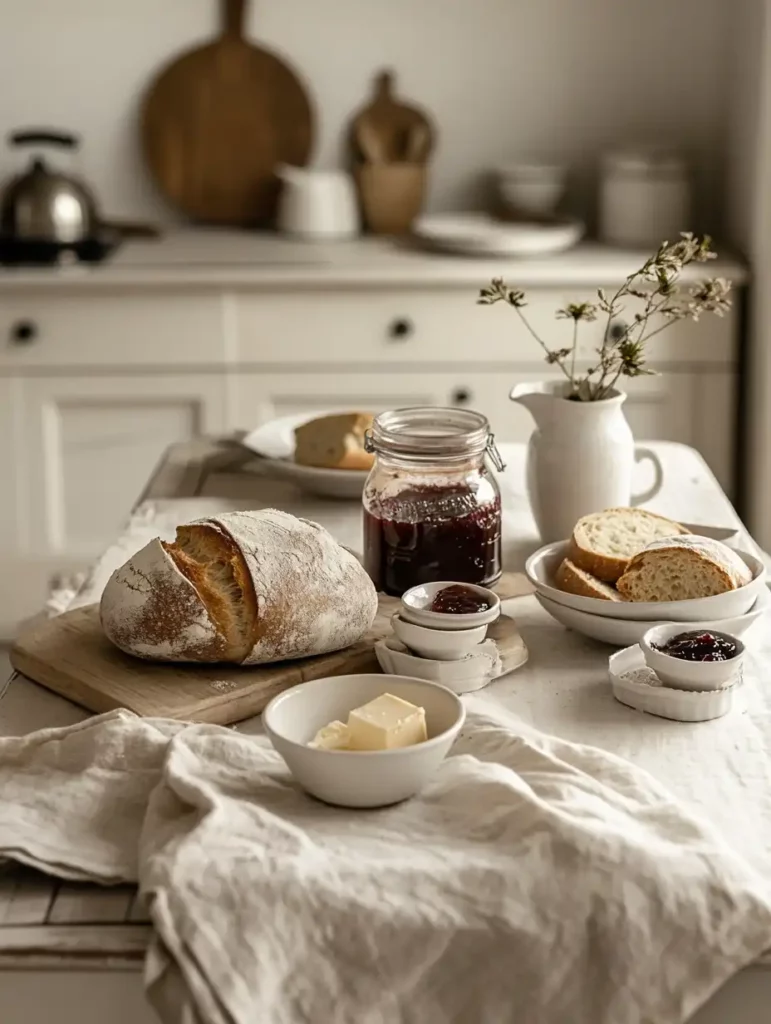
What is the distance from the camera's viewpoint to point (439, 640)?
1280 millimetres

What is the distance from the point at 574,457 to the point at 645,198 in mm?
1772

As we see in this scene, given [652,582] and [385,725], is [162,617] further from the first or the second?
[652,582]

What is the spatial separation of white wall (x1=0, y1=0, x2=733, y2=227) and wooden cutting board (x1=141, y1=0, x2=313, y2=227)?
0.17 feet

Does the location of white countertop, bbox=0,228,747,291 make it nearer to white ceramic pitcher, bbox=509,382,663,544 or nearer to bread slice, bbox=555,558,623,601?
white ceramic pitcher, bbox=509,382,663,544

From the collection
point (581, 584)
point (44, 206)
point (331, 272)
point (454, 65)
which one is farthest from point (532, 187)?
point (581, 584)

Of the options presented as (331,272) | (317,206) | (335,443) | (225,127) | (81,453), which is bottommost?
(81,453)

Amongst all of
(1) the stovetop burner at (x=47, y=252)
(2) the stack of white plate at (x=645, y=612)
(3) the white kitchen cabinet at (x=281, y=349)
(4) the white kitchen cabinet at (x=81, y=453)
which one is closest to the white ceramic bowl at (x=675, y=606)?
(2) the stack of white plate at (x=645, y=612)

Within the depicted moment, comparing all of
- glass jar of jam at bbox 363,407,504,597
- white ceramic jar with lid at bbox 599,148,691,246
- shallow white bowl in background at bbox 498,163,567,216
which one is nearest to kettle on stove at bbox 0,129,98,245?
shallow white bowl in background at bbox 498,163,567,216

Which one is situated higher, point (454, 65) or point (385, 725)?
point (454, 65)

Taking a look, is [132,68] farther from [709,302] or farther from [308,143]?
[709,302]

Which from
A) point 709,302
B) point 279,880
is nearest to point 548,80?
point 709,302

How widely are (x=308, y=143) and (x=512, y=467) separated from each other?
1.72m

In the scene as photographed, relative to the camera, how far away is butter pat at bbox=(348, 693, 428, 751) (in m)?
1.05

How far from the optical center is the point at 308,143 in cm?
354
